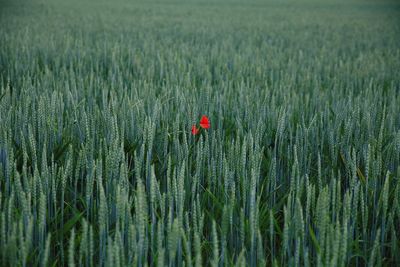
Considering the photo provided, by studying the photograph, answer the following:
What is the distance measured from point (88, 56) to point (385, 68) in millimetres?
2836

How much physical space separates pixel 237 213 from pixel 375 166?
0.46m

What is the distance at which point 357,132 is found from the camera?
1829mm

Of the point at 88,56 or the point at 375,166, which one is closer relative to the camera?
the point at 375,166

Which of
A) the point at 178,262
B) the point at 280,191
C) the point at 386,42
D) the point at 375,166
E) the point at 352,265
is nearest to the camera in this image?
the point at 178,262

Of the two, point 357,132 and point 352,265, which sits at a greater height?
point 357,132

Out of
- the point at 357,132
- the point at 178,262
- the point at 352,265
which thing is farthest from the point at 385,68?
the point at 178,262

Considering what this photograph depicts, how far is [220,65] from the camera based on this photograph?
3908 mm

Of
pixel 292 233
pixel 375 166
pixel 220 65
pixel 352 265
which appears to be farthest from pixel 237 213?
pixel 220 65

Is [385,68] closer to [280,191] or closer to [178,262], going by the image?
[280,191]

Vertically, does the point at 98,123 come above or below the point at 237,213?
above

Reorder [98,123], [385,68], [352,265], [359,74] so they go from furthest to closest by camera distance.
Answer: [385,68]
[359,74]
[98,123]
[352,265]

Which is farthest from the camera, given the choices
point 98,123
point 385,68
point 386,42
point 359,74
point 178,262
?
point 386,42

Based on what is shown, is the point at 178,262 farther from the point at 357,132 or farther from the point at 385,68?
the point at 385,68

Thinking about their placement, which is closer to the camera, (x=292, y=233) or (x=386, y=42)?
(x=292, y=233)
